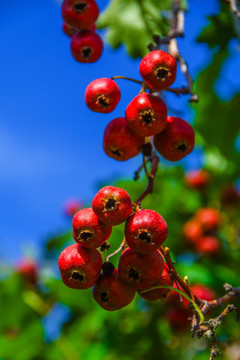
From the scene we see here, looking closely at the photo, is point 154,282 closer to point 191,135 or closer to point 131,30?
point 191,135

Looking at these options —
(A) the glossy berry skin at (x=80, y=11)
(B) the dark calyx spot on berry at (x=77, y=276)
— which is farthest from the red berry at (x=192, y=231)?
(B) the dark calyx spot on berry at (x=77, y=276)

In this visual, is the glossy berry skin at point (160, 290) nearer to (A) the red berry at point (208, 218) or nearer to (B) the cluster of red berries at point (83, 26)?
(B) the cluster of red berries at point (83, 26)

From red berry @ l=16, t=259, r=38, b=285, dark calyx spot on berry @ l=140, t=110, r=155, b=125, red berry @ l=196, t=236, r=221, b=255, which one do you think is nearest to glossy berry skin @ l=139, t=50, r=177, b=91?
dark calyx spot on berry @ l=140, t=110, r=155, b=125

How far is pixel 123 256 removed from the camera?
1520mm

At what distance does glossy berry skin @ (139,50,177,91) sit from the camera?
1.65m

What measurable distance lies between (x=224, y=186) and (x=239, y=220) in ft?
1.40

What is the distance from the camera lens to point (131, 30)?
3396 millimetres

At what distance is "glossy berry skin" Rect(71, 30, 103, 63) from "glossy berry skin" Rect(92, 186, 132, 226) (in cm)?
91

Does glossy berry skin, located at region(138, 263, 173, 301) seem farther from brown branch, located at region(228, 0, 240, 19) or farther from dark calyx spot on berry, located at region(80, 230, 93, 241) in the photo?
brown branch, located at region(228, 0, 240, 19)

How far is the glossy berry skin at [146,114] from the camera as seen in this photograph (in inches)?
63.9

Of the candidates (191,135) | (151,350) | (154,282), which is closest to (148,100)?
(191,135)

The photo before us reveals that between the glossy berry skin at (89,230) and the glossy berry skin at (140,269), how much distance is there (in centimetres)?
12

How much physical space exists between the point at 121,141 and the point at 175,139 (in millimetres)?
223

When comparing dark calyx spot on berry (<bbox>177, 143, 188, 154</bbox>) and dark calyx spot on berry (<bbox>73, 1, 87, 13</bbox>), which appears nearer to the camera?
dark calyx spot on berry (<bbox>177, 143, 188, 154</bbox>)
